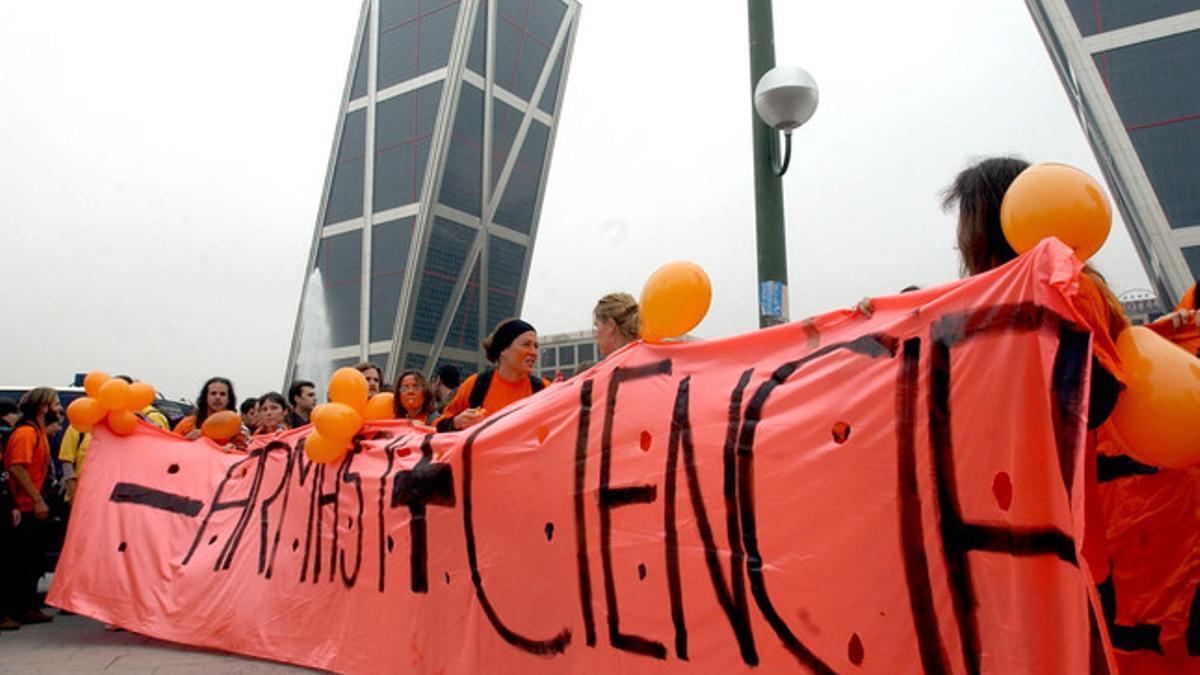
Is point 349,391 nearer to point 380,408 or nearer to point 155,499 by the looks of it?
point 380,408

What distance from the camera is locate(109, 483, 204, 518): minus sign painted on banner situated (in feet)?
13.8

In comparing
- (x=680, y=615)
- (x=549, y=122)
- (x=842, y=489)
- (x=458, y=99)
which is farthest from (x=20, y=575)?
(x=549, y=122)

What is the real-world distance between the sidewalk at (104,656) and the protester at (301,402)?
1650mm

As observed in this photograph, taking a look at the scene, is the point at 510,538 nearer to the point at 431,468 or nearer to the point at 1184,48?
the point at 431,468

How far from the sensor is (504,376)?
11.7ft

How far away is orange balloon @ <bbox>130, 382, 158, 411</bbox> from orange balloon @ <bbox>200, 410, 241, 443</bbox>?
1.23ft

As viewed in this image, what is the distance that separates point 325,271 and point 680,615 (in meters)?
50.3

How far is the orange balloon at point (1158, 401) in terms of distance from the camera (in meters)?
1.62

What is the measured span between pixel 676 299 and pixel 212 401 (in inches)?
141

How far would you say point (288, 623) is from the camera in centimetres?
342

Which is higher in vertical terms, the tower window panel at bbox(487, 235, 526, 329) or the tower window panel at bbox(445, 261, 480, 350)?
the tower window panel at bbox(487, 235, 526, 329)

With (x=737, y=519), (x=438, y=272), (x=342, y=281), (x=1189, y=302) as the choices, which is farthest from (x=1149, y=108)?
(x=342, y=281)

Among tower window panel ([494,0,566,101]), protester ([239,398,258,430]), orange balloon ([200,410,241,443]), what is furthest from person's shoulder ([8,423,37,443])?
tower window panel ([494,0,566,101])

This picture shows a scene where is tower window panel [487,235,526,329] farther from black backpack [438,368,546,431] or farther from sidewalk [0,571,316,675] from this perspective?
black backpack [438,368,546,431]
